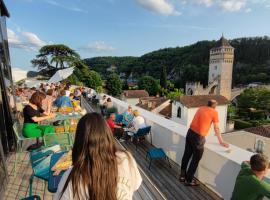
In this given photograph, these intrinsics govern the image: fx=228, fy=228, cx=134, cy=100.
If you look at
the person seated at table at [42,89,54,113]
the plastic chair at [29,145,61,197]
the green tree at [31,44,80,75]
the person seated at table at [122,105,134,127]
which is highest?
the green tree at [31,44,80,75]

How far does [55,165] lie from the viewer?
7.54 ft

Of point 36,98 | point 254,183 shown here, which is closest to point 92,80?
point 36,98

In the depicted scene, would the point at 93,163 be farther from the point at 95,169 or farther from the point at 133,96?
the point at 133,96

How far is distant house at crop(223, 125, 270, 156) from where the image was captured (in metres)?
18.4

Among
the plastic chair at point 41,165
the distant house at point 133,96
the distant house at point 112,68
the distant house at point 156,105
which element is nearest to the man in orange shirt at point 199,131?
the plastic chair at point 41,165

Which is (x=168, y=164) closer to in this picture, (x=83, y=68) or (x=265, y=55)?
(x=83, y=68)

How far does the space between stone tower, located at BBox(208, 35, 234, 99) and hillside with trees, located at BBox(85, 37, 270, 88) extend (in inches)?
350

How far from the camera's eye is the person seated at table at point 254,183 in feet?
7.04

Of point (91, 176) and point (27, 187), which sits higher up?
point (91, 176)

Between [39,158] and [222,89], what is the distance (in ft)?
203

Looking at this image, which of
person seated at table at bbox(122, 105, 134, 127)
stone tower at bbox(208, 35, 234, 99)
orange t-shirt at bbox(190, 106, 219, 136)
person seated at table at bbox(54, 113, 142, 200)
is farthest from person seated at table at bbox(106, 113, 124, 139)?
stone tower at bbox(208, 35, 234, 99)

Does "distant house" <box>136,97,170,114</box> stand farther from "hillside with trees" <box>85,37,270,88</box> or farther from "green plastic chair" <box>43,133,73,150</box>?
"hillside with trees" <box>85,37,270,88</box>

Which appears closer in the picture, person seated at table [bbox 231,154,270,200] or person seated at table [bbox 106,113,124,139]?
person seated at table [bbox 231,154,270,200]

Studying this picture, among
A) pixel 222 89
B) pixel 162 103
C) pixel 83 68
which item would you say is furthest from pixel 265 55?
pixel 83 68
